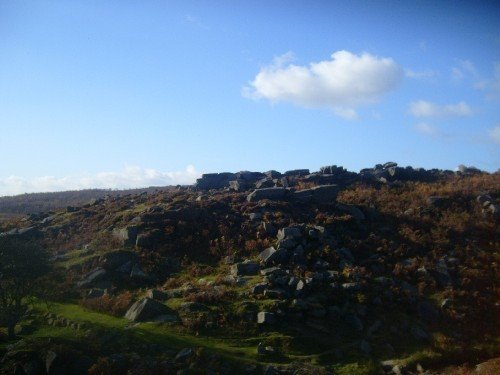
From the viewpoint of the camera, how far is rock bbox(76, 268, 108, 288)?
73.8 feet

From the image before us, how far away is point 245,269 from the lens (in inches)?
876

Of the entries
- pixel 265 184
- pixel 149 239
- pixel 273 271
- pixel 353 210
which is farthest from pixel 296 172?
pixel 273 271

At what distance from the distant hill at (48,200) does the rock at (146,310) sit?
4576 centimetres

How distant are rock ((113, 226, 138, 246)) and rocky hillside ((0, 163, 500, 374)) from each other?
102mm

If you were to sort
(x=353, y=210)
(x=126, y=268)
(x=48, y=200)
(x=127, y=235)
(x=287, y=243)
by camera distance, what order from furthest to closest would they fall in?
1. (x=48, y=200)
2. (x=353, y=210)
3. (x=127, y=235)
4. (x=126, y=268)
5. (x=287, y=243)

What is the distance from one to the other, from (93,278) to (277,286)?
1048 centimetres

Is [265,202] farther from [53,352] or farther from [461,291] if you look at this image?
[53,352]

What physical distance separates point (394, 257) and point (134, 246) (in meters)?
16.1

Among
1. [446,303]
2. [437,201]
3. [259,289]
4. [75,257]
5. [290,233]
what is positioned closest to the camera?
[446,303]

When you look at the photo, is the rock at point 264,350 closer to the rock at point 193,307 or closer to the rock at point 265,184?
the rock at point 193,307

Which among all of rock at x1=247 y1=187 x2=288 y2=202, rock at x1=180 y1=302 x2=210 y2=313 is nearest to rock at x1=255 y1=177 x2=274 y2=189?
rock at x1=247 y1=187 x2=288 y2=202

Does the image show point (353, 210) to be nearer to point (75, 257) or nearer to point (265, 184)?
point (265, 184)

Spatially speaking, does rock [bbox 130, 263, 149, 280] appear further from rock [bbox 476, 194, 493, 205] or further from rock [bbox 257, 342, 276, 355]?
rock [bbox 476, 194, 493, 205]

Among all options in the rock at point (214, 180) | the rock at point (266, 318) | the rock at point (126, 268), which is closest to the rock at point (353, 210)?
the rock at point (266, 318)
